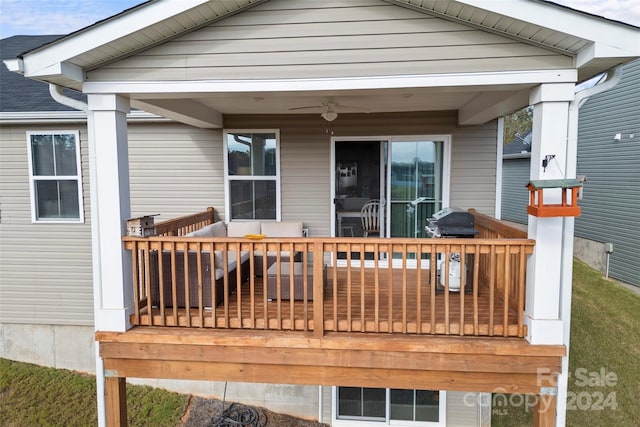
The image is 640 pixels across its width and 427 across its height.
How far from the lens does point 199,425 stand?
18.0 feet

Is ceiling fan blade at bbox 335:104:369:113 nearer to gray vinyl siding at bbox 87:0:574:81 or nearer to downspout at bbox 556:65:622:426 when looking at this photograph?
gray vinyl siding at bbox 87:0:574:81

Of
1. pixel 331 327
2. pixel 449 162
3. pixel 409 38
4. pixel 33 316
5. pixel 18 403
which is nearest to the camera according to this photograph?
pixel 409 38

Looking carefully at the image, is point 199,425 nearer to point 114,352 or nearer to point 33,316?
point 114,352

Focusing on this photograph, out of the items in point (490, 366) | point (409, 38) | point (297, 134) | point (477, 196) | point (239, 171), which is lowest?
point (490, 366)

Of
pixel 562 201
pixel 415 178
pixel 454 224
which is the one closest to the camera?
pixel 562 201

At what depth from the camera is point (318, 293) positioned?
10.5 ft

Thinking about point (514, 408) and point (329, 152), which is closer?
point (329, 152)

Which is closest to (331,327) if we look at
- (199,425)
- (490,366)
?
(490,366)

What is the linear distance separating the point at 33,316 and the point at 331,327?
5.60 m

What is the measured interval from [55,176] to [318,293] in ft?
16.7

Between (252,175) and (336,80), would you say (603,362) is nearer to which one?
(252,175)

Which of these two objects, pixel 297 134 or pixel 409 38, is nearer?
pixel 409 38

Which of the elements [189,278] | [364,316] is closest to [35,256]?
[189,278]

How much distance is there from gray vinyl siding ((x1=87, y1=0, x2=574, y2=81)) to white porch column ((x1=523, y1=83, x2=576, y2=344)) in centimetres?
39
